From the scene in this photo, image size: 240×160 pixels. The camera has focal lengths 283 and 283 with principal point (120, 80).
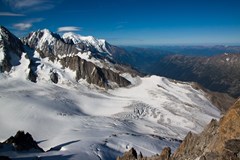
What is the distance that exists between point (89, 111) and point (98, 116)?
46.5 feet

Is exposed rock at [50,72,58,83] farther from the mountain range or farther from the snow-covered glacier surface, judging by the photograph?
A: the snow-covered glacier surface

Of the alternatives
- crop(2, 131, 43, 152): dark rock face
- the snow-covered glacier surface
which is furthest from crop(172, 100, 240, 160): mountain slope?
crop(2, 131, 43, 152): dark rock face

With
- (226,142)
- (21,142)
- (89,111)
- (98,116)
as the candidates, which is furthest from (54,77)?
(226,142)

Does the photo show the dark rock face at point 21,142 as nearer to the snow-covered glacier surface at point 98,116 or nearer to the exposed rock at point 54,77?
the snow-covered glacier surface at point 98,116

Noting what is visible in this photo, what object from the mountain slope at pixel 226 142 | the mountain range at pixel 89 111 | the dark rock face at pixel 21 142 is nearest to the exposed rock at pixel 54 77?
the mountain range at pixel 89 111

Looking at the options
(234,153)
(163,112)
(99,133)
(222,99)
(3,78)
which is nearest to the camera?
(234,153)

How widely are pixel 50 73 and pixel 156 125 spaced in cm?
8777

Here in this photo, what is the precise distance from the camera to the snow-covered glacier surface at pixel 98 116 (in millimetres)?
78562

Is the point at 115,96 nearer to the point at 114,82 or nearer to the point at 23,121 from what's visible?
the point at 114,82

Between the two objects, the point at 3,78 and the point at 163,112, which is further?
the point at 3,78

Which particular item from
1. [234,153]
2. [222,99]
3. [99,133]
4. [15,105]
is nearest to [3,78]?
[15,105]

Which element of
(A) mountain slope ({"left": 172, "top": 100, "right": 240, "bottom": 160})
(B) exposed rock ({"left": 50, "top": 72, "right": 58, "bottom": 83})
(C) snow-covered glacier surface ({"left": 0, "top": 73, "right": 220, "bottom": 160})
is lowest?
(C) snow-covered glacier surface ({"left": 0, "top": 73, "right": 220, "bottom": 160})

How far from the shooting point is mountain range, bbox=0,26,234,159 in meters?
78.2

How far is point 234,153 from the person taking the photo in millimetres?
22203
